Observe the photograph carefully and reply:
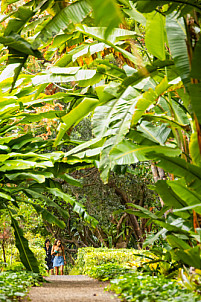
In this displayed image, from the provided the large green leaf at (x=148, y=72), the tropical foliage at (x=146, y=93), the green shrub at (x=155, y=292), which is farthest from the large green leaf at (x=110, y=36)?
the green shrub at (x=155, y=292)

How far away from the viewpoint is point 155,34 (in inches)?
198

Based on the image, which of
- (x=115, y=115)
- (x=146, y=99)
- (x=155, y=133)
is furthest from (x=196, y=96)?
(x=155, y=133)

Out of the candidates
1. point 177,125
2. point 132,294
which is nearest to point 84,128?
point 177,125

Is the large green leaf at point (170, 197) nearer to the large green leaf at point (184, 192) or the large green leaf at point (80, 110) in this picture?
the large green leaf at point (184, 192)

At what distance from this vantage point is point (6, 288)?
179 inches

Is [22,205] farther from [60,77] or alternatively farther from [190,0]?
[190,0]

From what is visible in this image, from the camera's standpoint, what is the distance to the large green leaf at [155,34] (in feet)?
16.2

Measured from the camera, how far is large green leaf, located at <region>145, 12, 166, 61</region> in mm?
4941

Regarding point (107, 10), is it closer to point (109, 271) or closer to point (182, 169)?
point (182, 169)

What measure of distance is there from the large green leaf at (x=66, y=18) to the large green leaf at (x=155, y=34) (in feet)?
3.83

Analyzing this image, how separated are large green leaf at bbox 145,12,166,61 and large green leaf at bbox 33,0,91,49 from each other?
1.17 meters

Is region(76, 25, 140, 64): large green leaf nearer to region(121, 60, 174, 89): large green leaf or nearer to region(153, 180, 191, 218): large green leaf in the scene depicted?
region(121, 60, 174, 89): large green leaf

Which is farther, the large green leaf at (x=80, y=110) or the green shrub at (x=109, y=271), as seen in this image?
the green shrub at (x=109, y=271)

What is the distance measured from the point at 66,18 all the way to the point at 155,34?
143 cm
